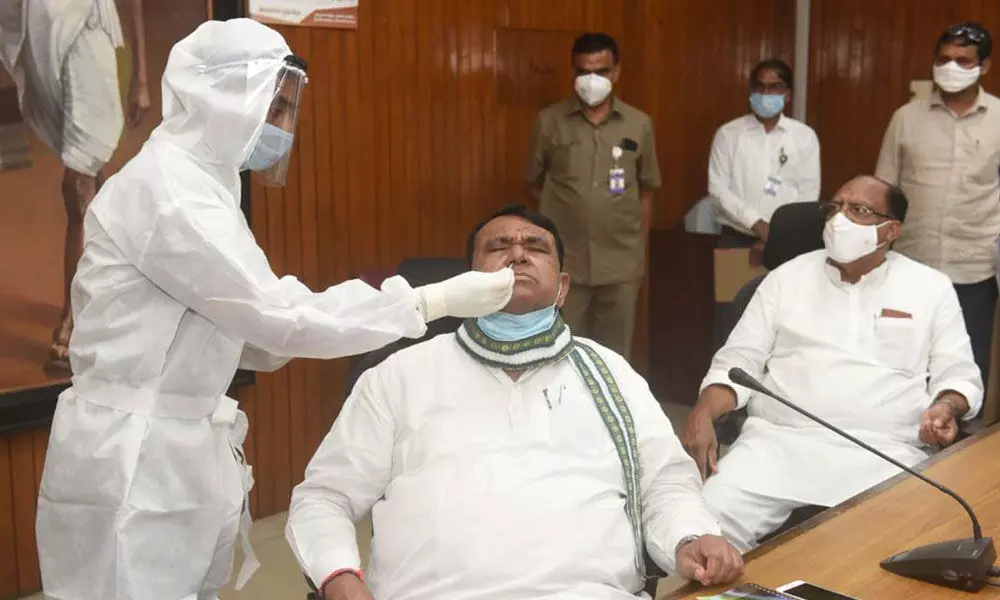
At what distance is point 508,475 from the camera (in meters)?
1.91

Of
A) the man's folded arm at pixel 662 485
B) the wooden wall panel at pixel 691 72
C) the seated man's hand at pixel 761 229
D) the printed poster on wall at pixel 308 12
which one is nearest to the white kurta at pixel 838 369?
the man's folded arm at pixel 662 485

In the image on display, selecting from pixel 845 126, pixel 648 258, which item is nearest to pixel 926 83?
pixel 845 126

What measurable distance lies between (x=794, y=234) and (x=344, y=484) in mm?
1844

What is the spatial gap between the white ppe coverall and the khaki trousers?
9.57ft

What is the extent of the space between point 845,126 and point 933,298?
3644mm

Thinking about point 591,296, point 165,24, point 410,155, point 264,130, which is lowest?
point 591,296

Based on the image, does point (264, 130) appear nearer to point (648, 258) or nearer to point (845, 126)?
point (648, 258)

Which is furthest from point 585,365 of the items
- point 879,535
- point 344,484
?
point 879,535

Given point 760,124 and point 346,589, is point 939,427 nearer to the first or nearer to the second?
point 346,589

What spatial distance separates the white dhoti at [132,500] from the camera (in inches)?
70.6

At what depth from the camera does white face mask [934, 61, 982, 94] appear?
4172 mm

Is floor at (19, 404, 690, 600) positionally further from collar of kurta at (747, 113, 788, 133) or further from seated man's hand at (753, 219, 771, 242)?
collar of kurta at (747, 113, 788, 133)

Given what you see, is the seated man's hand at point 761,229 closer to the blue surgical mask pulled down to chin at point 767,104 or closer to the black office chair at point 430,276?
the blue surgical mask pulled down to chin at point 767,104

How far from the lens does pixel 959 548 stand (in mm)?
1593
